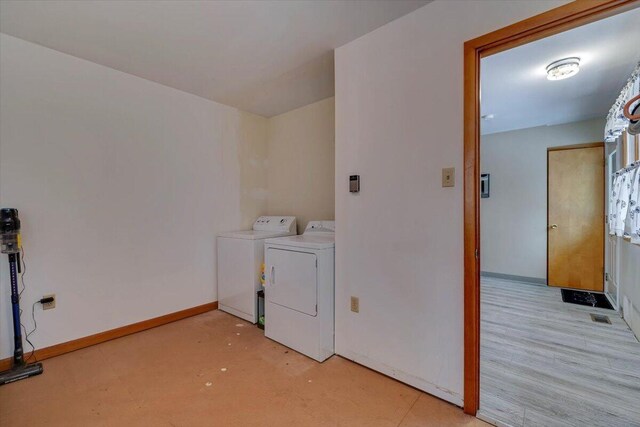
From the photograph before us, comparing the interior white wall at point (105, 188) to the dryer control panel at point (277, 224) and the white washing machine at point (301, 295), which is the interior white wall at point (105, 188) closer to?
the dryer control panel at point (277, 224)

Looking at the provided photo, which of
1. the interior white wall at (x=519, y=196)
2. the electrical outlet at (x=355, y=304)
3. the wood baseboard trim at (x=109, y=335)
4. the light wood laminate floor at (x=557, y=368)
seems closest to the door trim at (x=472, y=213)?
the light wood laminate floor at (x=557, y=368)

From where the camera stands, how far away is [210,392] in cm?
177

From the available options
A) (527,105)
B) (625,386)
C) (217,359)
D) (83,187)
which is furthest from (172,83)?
(625,386)

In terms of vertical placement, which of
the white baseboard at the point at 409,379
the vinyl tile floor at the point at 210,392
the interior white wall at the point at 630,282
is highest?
the interior white wall at the point at 630,282

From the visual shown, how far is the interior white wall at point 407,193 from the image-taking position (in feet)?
5.38

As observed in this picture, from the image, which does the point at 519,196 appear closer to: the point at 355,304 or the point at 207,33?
the point at 355,304

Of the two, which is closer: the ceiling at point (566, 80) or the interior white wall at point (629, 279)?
the ceiling at point (566, 80)

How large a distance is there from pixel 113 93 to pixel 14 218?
1.26m

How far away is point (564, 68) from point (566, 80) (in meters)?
0.45

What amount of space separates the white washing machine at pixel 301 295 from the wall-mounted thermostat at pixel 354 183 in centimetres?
46

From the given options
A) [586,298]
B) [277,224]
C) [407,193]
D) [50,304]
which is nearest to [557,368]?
[407,193]

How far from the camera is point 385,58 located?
195 cm

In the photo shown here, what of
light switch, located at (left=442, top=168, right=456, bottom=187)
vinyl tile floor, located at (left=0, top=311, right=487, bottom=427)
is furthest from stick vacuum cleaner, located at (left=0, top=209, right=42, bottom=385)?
light switch, located at (left=442, top=168, right=456, bottom=187)

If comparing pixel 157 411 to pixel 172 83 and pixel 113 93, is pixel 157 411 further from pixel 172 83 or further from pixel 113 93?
pixel 172 83
